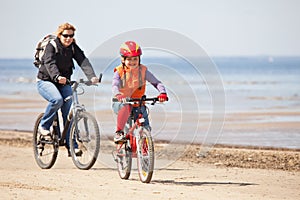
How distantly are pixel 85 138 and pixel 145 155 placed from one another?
4.33ft

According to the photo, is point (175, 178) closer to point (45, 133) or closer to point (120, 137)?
point (120, 137)

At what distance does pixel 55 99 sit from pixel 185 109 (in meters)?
11.9

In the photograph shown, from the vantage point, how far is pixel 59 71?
9.22 m

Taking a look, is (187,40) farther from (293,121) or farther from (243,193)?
(293,121)

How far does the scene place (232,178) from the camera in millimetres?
8773

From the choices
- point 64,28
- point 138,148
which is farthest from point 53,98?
point 138,148

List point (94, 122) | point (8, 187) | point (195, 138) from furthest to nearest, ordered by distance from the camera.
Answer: point (195, 138) < point (94, 122) < point (8, 187)

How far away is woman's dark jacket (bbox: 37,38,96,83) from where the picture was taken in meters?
8.96

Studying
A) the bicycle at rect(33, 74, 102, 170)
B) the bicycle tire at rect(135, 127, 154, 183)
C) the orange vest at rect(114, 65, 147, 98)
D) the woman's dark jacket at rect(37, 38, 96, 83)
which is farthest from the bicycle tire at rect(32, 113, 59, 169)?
the bicycle tire at rect(135, 127, 154, 183)

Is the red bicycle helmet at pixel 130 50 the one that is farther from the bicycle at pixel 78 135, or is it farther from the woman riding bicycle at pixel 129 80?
the bicycle at pixel 78 135

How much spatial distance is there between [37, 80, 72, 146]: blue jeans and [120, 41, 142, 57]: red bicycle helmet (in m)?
1.32

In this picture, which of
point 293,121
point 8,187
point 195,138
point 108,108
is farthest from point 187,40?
point 108,108

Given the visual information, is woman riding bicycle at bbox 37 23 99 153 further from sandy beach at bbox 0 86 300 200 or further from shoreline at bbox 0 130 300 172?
shoreline at bbox 0 130 300 172

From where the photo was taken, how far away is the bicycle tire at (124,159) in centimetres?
830
